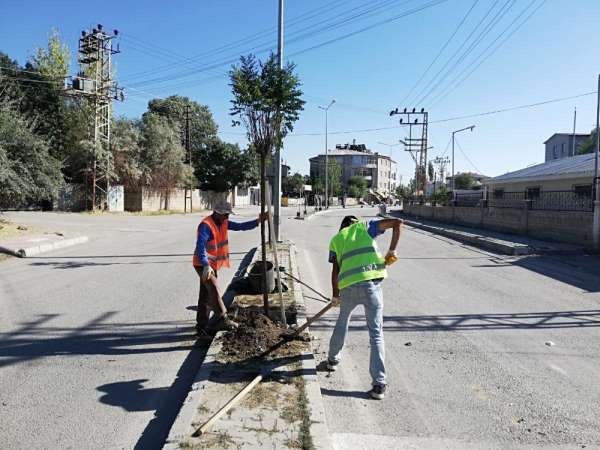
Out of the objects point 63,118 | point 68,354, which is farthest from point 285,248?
point 63,118

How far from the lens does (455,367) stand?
5.08 m

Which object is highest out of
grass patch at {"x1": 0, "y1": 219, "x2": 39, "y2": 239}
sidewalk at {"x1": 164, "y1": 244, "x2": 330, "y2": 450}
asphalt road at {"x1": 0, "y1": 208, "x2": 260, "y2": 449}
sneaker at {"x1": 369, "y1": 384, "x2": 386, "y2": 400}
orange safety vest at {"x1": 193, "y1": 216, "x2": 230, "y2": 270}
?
orange safety vest at {"x1": 193, "y1": 216, "x2": 230, "y2": 270}

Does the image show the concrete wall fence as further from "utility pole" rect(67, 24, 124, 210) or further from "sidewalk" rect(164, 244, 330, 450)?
"utility pole" rect(67, 24, 124, 210)

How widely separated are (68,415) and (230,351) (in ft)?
5.31

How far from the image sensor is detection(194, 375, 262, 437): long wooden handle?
338cm

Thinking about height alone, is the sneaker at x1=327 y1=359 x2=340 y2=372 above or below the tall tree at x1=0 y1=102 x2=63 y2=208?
below

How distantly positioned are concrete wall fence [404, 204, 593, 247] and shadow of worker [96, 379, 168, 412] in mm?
14353

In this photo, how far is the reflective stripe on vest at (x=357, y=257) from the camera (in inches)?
176

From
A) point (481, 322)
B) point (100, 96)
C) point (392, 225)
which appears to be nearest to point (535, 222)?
point (481, 322)

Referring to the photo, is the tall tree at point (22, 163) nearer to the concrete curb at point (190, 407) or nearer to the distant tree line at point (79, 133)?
the distant tree line at point (79, 133)

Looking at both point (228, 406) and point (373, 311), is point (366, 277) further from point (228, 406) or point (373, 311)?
point (228, 406)

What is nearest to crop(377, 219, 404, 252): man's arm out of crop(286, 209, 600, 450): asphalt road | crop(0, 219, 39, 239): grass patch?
crop(286, 209, 600, 450): asphalt road

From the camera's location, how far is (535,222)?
18625 mm

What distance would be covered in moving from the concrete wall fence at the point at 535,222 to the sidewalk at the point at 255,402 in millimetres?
13264
